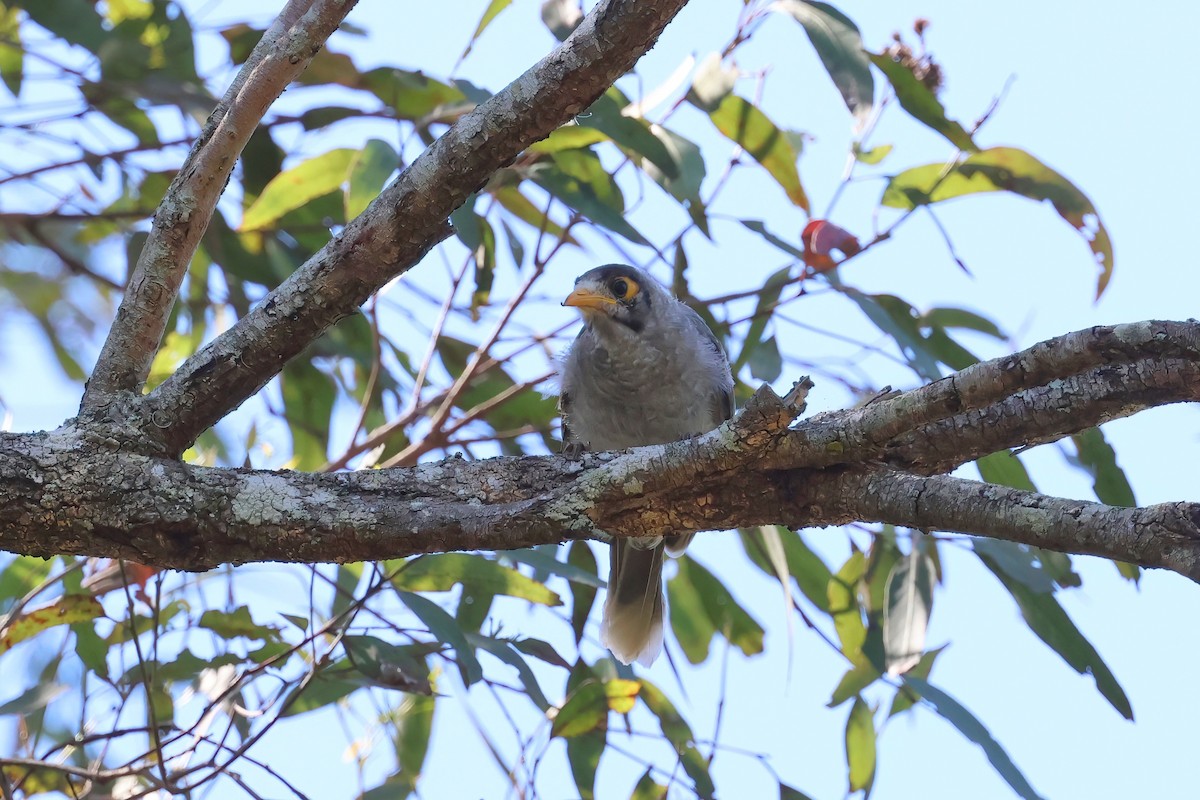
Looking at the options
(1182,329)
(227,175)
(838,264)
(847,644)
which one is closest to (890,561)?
(847,644)

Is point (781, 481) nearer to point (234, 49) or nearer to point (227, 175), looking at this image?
point (227, 175)

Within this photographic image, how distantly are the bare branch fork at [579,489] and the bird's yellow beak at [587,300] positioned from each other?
4.40ft

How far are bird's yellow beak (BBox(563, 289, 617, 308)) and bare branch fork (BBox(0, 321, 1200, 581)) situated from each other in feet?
4.40

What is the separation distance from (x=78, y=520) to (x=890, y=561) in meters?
2.58

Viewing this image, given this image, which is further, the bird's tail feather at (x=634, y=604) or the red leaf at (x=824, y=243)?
the bird's tail feather at (x=634, y=604)

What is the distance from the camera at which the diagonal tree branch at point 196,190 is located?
185 centimetres

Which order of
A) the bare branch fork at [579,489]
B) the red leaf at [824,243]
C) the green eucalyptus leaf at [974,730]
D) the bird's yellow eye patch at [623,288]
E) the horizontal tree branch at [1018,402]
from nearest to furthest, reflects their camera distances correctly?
the horizontal tree branch at [1018,402] < the bare branch fork at [579,489] < the green eucalyptus leaf at [974,730] < the red leaf at [824,243] < the bird's yellow eye patch at [623,288]

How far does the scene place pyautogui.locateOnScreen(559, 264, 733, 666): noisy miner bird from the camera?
3.30m

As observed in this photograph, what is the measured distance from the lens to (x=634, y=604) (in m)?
3.43

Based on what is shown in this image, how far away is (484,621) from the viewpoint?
320cm

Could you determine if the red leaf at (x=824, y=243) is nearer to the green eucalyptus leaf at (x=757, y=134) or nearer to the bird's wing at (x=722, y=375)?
the green eucalyptus leaf at (x=757, y=134)

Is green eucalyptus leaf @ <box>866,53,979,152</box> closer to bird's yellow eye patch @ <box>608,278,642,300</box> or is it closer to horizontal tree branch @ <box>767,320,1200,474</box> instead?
bird's yellow eye patch @ <box>608,278,642,300</box>

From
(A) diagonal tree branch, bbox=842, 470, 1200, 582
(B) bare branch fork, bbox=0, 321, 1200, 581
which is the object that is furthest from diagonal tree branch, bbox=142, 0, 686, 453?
(A) diagonal tree branch, bbox=842, 470, 1200, 582

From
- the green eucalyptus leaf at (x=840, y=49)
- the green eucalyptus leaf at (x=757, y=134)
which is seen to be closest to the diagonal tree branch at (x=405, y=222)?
the green eucalyptus leaf at (x=840, y=49)
